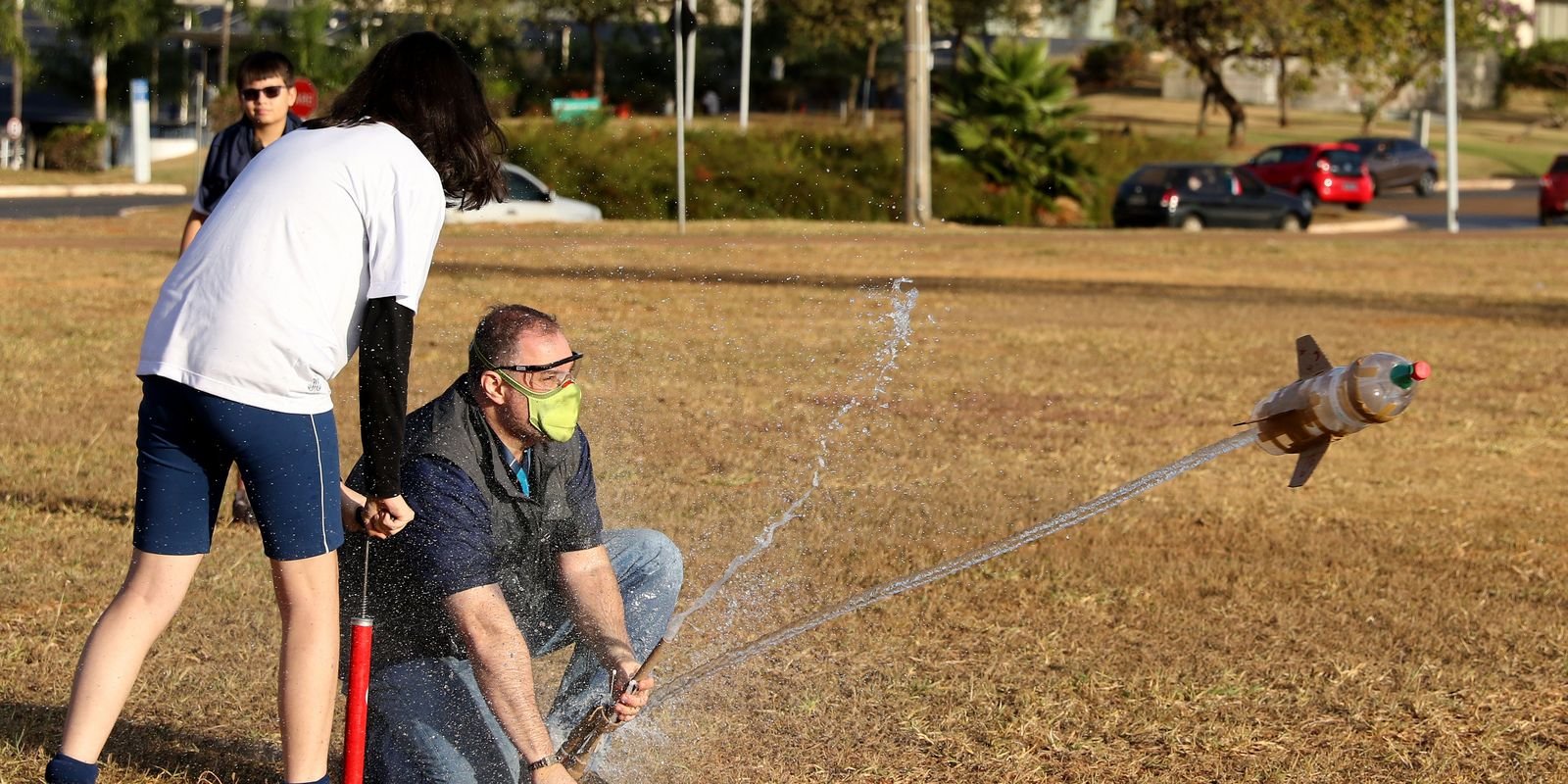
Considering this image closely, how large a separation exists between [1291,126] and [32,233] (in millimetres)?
45606

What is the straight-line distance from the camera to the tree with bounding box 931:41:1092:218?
99.5 feet

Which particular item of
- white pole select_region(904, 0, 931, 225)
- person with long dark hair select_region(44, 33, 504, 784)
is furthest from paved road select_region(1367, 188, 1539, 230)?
person with long dark hair select_region(44, 33, 504, 784)

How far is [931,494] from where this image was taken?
23.7 feet

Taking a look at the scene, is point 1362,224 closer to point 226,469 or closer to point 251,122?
point 251,122

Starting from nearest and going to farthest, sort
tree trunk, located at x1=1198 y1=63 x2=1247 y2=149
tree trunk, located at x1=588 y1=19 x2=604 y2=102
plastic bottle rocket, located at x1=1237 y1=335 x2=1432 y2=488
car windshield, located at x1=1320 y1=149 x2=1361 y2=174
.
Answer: plastic bottle rocket, located at x1=1237 y1=335 x2=1432 y2=488 < car windshield, located at x1=1320 y1=149 x2=1361 y2=174 < tree trunk, located at x1=588 y1=19 x2=604 y2=102 < tree trunk, located at x1=1198 y1=63 x2=1247 y2=149

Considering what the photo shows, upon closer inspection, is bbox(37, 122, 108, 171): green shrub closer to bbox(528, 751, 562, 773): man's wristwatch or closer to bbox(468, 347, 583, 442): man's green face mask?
bbox(468, 347, 583, 442): man's green face mask

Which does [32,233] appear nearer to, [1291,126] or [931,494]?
[931,494]

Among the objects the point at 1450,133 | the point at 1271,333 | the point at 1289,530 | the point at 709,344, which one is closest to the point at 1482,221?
the point at 1450,133

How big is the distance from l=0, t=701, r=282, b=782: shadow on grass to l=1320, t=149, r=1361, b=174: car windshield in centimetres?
3506

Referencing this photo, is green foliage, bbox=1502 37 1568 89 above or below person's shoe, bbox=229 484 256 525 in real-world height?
above

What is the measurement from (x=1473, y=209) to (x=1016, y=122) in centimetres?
1090

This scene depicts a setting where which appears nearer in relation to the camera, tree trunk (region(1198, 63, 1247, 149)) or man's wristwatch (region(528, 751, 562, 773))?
man's wristwatch (region(528, 751, 562, 773))

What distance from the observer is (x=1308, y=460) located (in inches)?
139

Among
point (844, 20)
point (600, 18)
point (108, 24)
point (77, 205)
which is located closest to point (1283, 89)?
point (844, 20)
